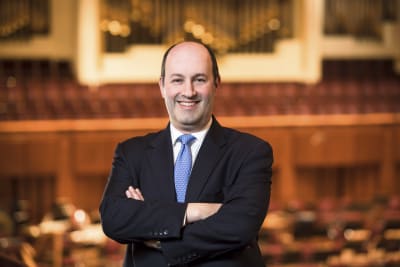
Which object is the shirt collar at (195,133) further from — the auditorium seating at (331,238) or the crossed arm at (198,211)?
the auditorium seating at (331,238)

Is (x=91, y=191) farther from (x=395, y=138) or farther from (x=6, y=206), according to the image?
(x=395, y=138)

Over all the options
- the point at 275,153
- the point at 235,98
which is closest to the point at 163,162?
the point at 275,153

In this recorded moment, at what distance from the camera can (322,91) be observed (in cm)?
1068

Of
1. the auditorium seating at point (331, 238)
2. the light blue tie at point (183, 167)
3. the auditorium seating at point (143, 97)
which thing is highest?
the light blue tie at point (183, 167)

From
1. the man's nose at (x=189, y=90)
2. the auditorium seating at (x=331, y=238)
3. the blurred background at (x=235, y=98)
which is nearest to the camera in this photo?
the man's nose at (x=189, y=90)

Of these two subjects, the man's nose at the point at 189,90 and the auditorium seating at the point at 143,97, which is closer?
the man's nose at the point at 189,90

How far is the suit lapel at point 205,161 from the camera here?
6.98 feet

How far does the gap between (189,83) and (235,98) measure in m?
8.41

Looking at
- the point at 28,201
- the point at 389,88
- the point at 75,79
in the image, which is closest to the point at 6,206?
the point at 28,201

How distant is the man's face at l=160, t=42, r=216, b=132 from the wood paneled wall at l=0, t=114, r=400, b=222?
708cm

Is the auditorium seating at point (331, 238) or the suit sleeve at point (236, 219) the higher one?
the suit sleeve at point (236, 219)

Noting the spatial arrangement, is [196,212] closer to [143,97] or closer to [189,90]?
[189,90]

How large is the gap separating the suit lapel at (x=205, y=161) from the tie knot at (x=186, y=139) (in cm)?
3

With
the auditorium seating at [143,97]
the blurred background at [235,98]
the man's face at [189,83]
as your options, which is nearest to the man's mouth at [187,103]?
the man's face at [189,83]
